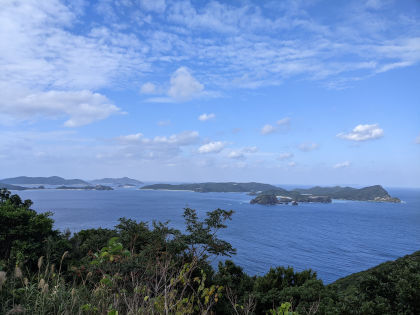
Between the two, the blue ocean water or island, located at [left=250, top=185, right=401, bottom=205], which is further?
island, located at [left=250, top=185, right=401, bottom=205]

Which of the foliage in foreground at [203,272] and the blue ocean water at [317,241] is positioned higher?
the foliage in foreground at [203,272]

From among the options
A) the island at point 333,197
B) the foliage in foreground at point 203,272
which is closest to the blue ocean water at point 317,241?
the foliage in foreground at point 203,272

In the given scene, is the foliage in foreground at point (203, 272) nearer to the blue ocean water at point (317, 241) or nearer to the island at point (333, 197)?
the blue ocean water at point (317, 241)

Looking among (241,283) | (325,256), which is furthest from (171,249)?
(325,256)

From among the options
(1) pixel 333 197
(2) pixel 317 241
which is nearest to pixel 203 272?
(2) pixel 317 241

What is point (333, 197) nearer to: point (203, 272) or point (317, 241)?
point (317, 241)

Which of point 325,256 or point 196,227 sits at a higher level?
point 196,227

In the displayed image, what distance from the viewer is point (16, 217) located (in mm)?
11695

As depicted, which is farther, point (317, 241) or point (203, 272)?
point (317, 241)

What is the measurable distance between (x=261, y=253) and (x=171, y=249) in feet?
120

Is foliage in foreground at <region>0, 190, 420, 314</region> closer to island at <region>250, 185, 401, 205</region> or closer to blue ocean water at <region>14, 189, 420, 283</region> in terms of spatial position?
blue ocean water at <region>14, 189, 420, 283</region>

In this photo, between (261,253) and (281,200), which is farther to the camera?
(281,200)

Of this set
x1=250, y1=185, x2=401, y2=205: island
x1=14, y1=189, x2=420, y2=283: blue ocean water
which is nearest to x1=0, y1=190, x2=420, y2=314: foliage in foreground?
x1=14, y1=189, x2=420, y2=283: blue ocean water

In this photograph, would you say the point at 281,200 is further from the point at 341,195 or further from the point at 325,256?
the point at 325,256
